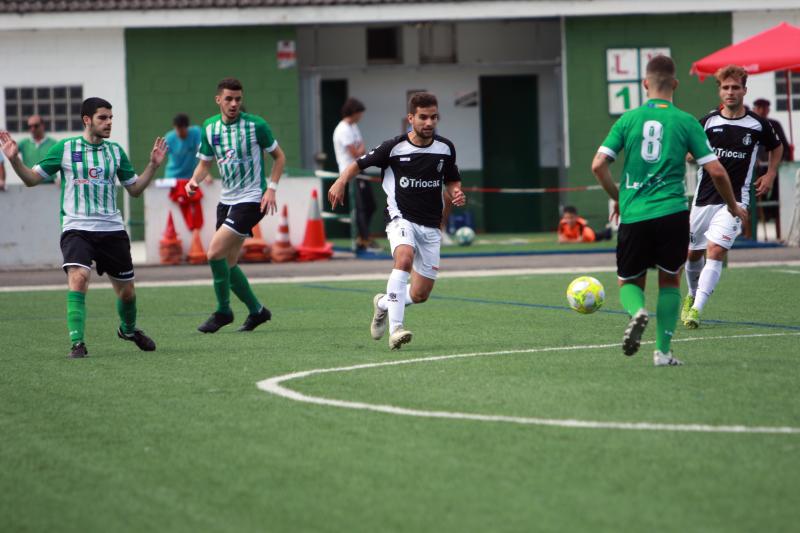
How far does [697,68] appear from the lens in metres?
20.8

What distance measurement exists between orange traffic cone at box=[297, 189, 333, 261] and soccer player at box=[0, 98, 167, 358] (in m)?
10.8

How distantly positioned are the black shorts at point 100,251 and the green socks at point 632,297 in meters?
3.72

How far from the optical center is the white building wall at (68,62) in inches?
1070

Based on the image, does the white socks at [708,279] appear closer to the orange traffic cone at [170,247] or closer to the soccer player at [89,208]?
the soccer player at [89,208]

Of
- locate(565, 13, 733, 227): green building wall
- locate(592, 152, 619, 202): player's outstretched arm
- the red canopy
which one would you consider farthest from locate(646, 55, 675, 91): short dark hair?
locate(565, 13, 733, 227): green building wall

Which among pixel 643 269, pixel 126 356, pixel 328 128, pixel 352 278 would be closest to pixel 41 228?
pixel 352 278

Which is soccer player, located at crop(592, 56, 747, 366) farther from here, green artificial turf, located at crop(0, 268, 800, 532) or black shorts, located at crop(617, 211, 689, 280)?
green artificial turf, located at crop(0, 268, 800, 532)

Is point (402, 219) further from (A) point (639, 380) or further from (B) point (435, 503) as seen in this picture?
(B) point (435, 503)

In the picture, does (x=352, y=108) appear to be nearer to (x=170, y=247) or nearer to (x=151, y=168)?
(x=170, y=247)

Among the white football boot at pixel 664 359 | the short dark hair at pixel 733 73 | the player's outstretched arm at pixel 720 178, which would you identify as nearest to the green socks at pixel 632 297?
the white football boot at pixel 664 359

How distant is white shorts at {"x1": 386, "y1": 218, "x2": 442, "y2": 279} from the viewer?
9.99 m

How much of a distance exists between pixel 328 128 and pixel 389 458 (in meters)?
23.3

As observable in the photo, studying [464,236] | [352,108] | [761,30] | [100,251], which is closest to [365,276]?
[352,108]

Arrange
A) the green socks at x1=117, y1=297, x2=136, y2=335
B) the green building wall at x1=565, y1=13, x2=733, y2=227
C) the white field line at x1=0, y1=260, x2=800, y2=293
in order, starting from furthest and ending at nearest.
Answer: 1. the green building wall at x1=565, y1=13, x2=733, y2=227
2. the white field line at x1=0, y1=260, x2=800, y2=293
3. the green socks at x1=117, y1=297, x2=136, y2=335
